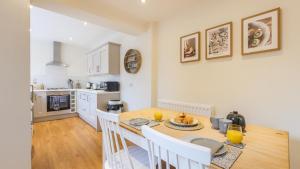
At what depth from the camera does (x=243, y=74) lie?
1.72 m

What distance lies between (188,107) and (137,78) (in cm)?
139

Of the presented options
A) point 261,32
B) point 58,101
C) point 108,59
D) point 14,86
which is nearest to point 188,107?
point 261,32

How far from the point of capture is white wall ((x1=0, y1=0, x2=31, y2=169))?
1041 millimetres

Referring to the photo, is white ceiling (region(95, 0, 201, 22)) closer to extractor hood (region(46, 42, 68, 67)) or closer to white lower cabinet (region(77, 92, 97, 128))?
white lower cabinet (region(77, 92, 97, 128))

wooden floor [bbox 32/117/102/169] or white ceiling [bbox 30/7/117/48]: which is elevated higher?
white ceiling [bbox 30/7/117/48]

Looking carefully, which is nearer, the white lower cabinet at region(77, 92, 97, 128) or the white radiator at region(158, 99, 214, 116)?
the white radiator at region(158, 99, 214, 116)

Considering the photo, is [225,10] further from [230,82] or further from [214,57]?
[230,82]

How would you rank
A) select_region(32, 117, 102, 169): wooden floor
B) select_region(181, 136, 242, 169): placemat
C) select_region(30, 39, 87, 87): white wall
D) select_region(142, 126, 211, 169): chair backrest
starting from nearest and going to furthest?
select_region(142, 126, 211, 169): chair backrest
select_region(181, 136, 242, 169): placemat
select_region(32, 117, 102, 169): wooden floor
select_region(30, 39, 87, 87): white wall

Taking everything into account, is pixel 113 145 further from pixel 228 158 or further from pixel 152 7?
pixel 152 7

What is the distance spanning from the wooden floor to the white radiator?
4.45ft

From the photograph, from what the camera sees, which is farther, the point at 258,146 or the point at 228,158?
the point at 258,146

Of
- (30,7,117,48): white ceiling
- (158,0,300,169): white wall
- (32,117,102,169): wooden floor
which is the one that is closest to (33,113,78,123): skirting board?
(32,117,102,169): wooden floor

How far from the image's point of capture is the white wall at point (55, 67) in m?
4.49

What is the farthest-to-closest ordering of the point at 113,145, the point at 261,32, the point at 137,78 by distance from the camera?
the point at 137,78 → the point at 261,32 → the point at 113,145
